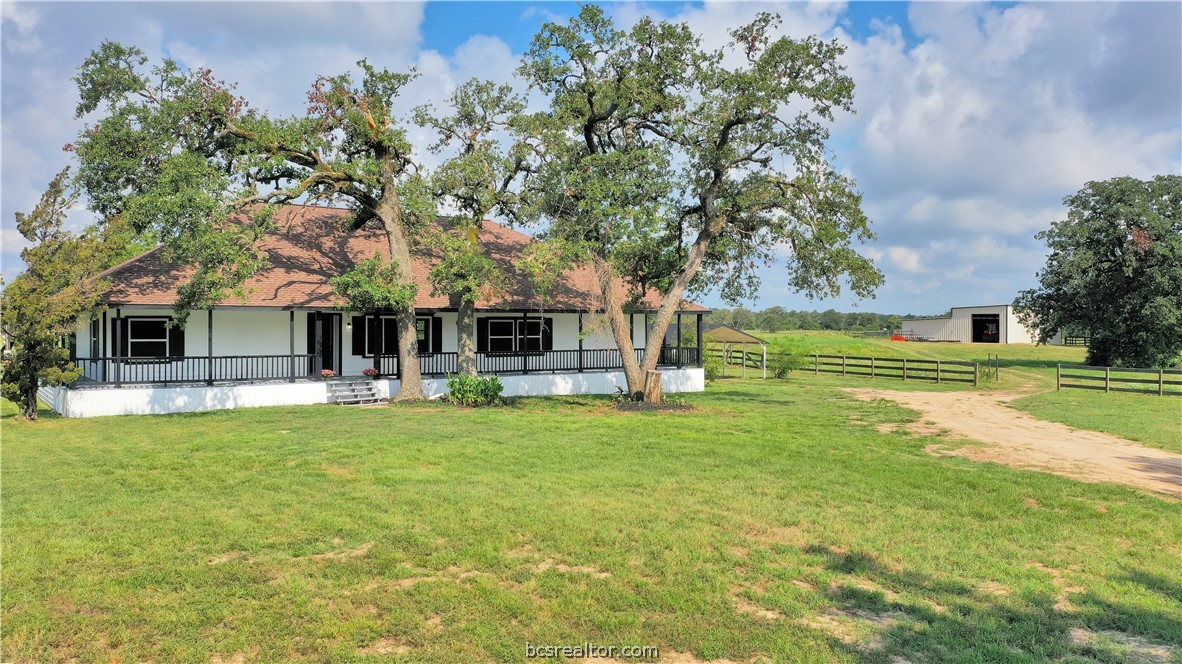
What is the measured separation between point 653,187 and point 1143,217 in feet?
97.6

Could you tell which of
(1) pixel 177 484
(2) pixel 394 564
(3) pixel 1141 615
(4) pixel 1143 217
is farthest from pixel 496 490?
(4) pixel 1143 217

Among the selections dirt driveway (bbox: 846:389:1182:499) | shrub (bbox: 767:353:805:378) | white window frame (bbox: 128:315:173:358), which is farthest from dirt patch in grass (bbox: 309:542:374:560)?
shrub (bbox: 767:353:805:378)

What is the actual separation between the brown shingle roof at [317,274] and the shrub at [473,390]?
2.54 m

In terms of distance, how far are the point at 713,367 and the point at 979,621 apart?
24.7 meters

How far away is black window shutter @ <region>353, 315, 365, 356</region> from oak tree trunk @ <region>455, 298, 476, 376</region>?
3162mm

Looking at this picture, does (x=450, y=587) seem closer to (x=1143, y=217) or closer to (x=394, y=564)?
(x=394, y=564)

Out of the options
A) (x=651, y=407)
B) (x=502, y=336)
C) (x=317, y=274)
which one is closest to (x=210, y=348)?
(x=317, y=274)

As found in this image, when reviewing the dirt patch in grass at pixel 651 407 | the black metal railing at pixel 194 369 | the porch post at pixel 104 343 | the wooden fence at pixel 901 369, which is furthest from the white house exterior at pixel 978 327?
the porch post at pixel 104 343

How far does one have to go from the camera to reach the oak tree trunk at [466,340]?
21.4m

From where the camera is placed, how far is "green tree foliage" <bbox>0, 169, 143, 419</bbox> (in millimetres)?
14977

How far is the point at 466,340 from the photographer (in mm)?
21656

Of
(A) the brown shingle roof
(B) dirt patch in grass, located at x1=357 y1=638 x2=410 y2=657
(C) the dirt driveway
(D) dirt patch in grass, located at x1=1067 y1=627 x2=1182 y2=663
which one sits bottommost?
(C) the dirt driveway

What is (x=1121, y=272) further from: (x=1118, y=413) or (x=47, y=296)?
(x=47, y=296)
